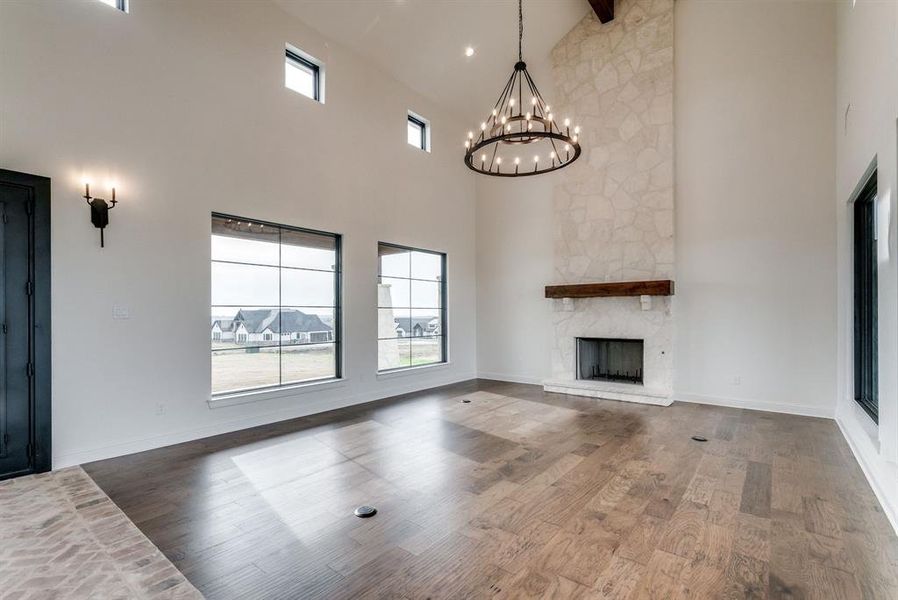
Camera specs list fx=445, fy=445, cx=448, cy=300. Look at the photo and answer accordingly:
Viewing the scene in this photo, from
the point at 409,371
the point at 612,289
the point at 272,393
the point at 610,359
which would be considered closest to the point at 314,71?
the point at 272,393

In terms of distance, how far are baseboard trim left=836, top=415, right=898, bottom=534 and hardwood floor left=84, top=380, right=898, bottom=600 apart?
0.06 m

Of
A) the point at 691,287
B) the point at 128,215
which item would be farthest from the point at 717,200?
the point at 128,215

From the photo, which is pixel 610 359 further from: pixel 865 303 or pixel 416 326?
pixel 865 303

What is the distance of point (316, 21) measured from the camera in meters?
5.78

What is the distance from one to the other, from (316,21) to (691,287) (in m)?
6.30

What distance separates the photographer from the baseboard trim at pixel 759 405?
5.57 meters

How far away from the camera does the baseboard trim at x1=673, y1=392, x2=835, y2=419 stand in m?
5.57

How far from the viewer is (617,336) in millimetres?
6984

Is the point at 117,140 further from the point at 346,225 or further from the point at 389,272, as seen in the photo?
the point at 389,272

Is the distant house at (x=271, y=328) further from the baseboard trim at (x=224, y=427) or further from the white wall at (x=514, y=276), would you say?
the white wall at (x=514, y=276)

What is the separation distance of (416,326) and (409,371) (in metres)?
0.80

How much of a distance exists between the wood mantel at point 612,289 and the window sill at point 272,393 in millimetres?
3640

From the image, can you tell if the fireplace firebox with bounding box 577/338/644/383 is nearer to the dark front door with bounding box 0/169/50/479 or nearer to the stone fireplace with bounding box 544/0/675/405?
the stone fireplace with bounding box 544/0/675/405

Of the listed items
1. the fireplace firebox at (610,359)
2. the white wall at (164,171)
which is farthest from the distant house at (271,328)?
the fireplace firebox at (610,359)
